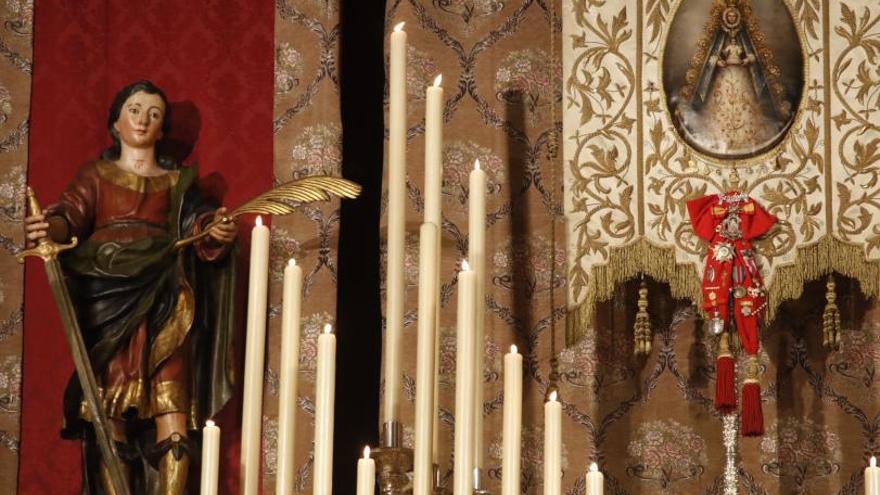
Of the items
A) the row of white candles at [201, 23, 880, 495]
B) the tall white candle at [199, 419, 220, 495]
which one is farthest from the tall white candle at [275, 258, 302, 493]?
the tall white candle at [199, 419, 220, 495]

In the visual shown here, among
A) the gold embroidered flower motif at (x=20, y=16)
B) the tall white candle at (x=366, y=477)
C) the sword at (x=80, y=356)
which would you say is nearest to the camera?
the tall white candle at (x=366, y=477)

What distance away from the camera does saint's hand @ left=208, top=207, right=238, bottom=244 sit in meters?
3.63

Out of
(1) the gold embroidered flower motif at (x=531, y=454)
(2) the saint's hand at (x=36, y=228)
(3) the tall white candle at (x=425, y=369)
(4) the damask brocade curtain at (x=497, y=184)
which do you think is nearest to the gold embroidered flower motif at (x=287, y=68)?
(4) the damask brocade curtain at (x=497, y=184)

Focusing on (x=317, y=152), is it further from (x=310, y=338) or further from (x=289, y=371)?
(x=289, y=371)

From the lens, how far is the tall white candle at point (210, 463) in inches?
104

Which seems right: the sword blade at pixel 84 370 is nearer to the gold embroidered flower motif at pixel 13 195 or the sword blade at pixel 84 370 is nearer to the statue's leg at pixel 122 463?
the statue's leg at pixel 122 463

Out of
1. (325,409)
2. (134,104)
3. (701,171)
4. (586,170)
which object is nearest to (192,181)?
(134,104)

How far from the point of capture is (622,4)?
145 inches

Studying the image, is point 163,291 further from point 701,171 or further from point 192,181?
point 701,171

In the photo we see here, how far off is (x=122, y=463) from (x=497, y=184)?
0.98m

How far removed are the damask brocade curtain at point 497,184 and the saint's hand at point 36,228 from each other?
76 cm

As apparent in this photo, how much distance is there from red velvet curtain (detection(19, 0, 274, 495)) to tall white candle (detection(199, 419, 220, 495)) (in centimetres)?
105

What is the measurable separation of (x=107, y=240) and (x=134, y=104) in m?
0.29

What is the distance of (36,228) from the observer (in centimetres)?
351
